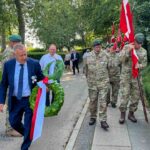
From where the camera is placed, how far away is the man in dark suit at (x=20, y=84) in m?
6.70

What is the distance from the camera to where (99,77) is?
905 centimetres

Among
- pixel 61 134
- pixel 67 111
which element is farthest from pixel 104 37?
pixel 61 134

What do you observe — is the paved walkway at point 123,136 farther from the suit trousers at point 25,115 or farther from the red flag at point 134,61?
the suit trousers at point 25,115

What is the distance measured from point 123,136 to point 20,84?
2701 mm

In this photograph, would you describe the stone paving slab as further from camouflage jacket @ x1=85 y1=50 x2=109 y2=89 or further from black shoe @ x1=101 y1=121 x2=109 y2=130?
camouflage jacket @ x1=85 y1=50 x2=109 y2=89

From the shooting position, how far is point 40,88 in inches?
266

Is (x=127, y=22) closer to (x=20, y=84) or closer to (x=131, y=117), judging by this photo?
(x=131, y=117)

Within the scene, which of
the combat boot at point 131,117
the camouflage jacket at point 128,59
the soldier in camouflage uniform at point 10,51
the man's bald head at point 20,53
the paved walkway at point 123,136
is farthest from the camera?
the combat boot at point 131,117

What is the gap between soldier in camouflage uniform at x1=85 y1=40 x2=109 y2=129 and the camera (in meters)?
8.99

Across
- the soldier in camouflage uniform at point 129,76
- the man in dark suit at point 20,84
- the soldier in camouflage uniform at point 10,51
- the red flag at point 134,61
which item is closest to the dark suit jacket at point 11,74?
the man in dark suit at point 20,84

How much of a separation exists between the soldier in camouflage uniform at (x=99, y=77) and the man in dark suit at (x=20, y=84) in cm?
240

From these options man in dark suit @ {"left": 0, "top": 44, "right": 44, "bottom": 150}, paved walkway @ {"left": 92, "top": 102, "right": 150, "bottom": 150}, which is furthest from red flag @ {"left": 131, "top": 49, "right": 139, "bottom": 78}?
man in dark suit @ {"left": 0, "top": 44, "right": 44, "bottom": 150}

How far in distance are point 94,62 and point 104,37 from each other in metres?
31.7

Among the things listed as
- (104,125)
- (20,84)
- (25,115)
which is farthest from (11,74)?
(104,125)
